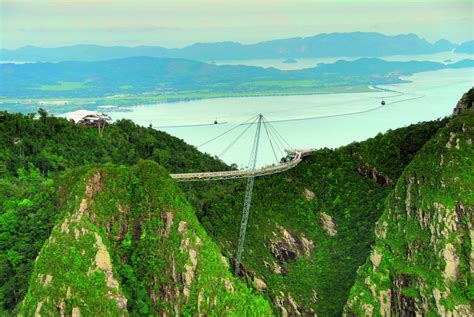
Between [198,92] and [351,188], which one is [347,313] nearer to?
[351,188]

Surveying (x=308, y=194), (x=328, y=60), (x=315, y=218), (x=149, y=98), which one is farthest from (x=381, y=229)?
(x=328, y=60)

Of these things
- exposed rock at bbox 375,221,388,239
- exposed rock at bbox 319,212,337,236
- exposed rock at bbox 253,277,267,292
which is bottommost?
exposed rock at bbox 253,277,267,292

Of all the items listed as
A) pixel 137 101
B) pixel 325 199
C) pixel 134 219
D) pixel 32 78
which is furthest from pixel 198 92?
pixel 134 219

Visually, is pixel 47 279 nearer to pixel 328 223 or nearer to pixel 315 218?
pixel 315 218

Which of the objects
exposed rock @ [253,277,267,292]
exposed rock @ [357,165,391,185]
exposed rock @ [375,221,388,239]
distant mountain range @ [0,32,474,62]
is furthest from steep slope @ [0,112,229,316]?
distant mountain range @ [0,32,474,62]

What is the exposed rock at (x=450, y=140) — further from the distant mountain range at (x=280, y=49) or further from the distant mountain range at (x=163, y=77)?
the distant mountain range at (x=280, y=49)

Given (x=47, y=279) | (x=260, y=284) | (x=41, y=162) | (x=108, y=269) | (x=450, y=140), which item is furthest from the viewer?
(x=41, y=162)

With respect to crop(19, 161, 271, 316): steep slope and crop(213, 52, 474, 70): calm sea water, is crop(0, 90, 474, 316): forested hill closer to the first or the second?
crop(19, 161, 271, 316): steep slope
